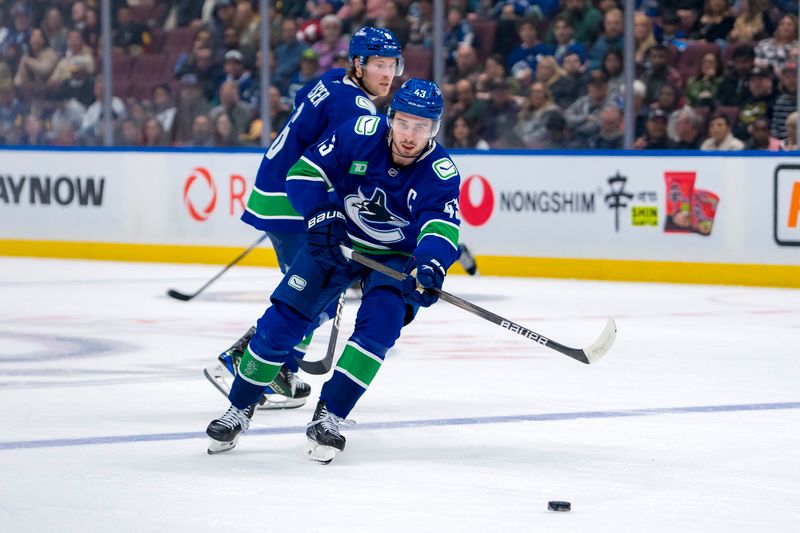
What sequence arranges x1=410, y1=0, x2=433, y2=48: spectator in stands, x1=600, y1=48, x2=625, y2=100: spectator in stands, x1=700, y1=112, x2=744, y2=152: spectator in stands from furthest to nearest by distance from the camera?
1. x1=410, y1=0, x2=433, y2=48: spectator in stands
2. x1=600, y1=48, x2=625, y2=100: spectator in stands
3. x1=700, y1=112, x2=744, y2=152: spectator in stands

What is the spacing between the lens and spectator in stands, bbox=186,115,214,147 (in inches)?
480

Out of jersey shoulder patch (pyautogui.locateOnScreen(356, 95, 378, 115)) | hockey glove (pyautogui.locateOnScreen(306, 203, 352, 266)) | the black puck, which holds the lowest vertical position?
the black puck

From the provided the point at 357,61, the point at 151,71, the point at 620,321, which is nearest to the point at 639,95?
the point at 620,321

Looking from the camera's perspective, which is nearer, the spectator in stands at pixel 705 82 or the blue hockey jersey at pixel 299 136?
the blue hockey jersey at pixel 299 136

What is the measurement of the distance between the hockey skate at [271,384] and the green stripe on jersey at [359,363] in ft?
2.98

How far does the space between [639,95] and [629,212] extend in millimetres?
750

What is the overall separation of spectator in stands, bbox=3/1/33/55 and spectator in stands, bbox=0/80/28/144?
36 cm

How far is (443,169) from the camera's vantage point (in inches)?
171

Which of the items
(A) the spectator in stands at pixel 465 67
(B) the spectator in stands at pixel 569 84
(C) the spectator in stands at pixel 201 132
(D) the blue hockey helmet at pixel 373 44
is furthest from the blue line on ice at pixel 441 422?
(C) the spectator in stands at pixel 201 132

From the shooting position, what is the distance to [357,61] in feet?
17.8

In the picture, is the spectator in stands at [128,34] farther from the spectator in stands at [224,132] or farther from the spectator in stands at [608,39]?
the spectator in stands at [608,39]

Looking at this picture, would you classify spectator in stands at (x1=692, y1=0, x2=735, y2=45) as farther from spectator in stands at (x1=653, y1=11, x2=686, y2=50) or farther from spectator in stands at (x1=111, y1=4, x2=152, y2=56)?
spectator in stands at (x1=111, y1=4, x2=152, y2=56)

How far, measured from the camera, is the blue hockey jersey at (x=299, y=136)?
17.7ft

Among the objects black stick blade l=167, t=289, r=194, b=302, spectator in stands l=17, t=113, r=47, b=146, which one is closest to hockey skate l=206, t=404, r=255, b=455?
black stick blade l=167, t=289, r=194, b=302
